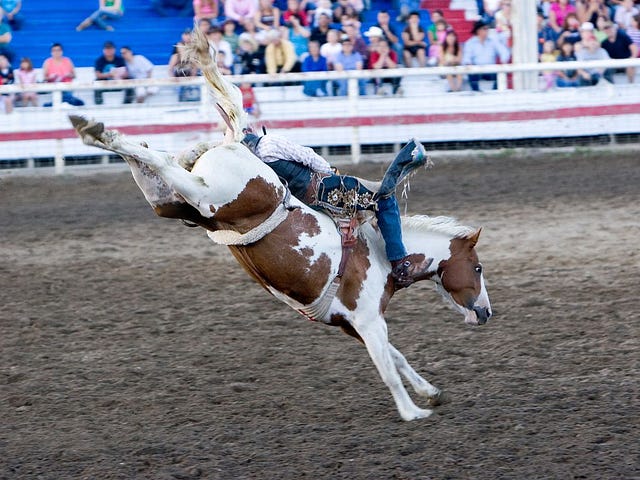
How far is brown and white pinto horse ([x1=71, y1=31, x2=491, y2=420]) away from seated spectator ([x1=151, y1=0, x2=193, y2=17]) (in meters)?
11.4

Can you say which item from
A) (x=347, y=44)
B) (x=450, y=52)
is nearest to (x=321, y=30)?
(x=347, y=44)

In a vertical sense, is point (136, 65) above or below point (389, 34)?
below

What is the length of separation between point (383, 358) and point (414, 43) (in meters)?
9.65

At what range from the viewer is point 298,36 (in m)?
13.7

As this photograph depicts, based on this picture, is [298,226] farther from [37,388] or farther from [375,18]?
[375,18]

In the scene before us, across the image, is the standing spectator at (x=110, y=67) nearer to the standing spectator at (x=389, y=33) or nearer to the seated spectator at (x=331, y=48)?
the seated spectator at (x=331, y=48)

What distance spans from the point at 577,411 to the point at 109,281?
401cm

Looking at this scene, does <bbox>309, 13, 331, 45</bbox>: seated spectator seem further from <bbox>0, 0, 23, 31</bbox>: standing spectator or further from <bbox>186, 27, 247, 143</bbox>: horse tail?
<bbox>186, 27, 247, 143</bbox>: horse tail

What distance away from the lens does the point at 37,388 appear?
525 cm

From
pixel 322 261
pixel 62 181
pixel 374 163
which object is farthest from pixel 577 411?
pixel 62 181

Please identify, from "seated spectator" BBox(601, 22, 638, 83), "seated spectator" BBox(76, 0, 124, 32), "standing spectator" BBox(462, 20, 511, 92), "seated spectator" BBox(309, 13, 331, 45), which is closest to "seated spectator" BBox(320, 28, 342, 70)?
"seated spectator" BBox(309, 13, 331, 45)

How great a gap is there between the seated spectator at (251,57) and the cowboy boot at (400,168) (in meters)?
8.46

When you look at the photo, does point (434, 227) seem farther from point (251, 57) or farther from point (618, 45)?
point (618, 45)

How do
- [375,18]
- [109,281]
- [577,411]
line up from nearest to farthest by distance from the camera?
[577,411] < [109,281] < [375,18]
